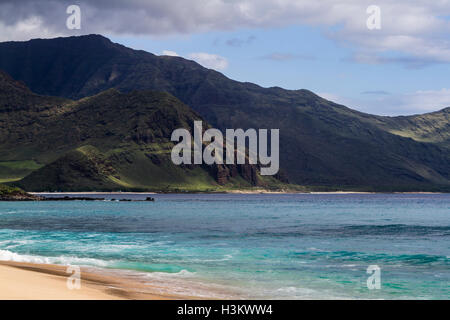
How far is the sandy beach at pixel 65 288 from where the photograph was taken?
25.5 m

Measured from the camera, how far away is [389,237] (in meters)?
75.0

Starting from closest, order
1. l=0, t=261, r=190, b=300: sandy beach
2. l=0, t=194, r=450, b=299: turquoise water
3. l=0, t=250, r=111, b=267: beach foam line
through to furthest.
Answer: l=0, t=261, r=190, b=300: sandy beach < l=0, t=194, r=450, b=299: turquoise water < l=0, t=250, r=111, b=267: beach foam line

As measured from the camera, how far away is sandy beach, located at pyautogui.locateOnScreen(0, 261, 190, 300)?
2547cm

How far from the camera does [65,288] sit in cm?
2942

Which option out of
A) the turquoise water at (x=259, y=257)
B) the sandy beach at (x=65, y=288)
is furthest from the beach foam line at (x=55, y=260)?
the sandy beach at (x=65, y=288)

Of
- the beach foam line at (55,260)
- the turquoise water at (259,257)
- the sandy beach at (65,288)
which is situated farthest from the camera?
the beach foam line at (55,260)

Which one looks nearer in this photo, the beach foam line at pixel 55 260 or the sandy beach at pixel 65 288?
the sandy beach at pixel 65 288

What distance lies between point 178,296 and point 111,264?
16653 millimetres

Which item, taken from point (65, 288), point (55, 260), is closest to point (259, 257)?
point (55, 260)

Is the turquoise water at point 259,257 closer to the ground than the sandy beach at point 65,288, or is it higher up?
closer to the ground

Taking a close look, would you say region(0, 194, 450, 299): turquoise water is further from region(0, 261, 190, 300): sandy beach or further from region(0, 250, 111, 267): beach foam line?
region(0, 261, 190, 300): sandy beach

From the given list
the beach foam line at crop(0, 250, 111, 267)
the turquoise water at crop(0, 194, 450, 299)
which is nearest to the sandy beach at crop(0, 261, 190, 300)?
the turquoise water at crop(0, 194, 450, 299)

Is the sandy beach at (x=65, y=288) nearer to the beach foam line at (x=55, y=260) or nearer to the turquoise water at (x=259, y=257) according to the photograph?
the turquoise water at (x=259, y=257)
